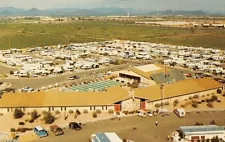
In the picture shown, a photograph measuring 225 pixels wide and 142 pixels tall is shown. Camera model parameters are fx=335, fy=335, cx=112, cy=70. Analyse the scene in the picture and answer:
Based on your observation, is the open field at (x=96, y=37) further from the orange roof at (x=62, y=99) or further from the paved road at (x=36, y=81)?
the orange roof at (x=62, y=99)

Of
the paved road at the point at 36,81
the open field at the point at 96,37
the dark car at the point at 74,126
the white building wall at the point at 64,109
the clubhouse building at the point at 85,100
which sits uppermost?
the open field at the point at 96,37

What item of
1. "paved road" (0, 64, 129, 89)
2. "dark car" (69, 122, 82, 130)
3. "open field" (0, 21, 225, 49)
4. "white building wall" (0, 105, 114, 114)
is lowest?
"paved road" (0, 64, 129, 89)

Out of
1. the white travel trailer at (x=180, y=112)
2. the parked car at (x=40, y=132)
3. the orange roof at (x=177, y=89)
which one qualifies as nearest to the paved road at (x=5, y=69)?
the orange roof at (x=177, y=89)

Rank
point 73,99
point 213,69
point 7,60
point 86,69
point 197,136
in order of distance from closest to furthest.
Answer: point 197,136
point 73,99
point 213,69
point 86,69
point 7,60

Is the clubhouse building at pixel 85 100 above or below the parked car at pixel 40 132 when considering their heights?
above

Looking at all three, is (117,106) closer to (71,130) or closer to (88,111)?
(88,111)

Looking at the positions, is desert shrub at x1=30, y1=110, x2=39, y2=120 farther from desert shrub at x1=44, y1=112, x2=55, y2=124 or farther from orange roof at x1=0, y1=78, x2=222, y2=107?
desert shrub at x1=44, y1=112, x2=55, y2=124

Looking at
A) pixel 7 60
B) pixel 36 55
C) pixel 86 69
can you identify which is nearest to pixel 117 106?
pixel 86 69

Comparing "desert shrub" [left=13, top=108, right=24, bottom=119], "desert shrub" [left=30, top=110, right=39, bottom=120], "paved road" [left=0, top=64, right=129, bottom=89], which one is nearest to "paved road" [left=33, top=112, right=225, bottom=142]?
"desert shrub" [left=30, top=110, right=39, bottom=120]

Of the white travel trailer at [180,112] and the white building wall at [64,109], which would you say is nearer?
the white travel trailer at [180,112]
